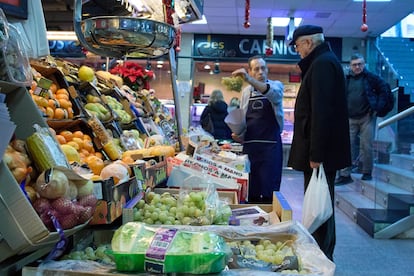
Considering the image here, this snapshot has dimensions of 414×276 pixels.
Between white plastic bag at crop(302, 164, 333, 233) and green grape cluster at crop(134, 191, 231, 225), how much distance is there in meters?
0.88

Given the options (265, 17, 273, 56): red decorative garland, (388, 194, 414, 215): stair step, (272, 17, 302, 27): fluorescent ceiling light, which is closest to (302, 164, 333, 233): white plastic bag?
(388, 194, 414, 215): stair step

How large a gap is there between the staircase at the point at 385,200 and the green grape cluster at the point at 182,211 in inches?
124

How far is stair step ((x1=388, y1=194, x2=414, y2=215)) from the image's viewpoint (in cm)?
449

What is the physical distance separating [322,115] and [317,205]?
21.7 inches

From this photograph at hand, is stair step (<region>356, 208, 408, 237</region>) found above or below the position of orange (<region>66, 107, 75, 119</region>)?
below

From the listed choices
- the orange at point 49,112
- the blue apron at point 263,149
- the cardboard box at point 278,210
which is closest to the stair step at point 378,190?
the blue apron at point 263,149

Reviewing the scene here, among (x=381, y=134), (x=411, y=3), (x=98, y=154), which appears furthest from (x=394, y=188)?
(x=98, y=154)

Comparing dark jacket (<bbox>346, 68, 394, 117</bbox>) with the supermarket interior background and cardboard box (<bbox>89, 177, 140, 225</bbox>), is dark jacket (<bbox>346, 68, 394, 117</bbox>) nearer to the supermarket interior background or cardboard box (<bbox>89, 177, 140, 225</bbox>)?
the supermarket interior background

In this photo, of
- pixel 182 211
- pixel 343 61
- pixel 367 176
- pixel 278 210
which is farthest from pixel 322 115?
pixel 343 61

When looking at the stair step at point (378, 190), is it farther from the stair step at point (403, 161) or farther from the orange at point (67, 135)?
the orange at point (67, 135)

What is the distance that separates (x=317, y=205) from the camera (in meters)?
2.52

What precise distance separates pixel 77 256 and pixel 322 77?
75.3 inches

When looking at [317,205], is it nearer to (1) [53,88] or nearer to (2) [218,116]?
(1) [53,88]

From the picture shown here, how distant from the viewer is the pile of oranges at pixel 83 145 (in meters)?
1.90
